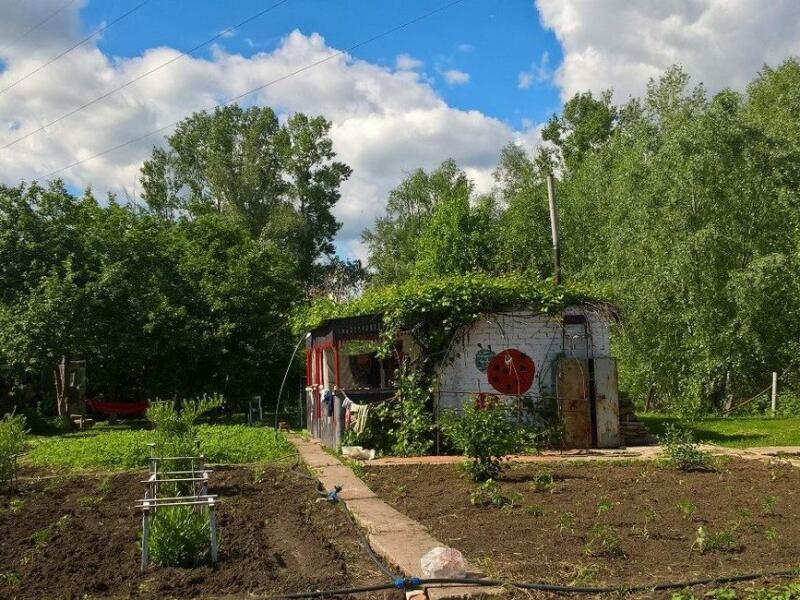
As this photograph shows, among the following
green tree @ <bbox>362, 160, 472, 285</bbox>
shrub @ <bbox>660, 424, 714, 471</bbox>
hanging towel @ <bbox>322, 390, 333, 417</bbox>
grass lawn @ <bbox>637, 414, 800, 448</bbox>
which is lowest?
grass lawn @ <bbox>637, 414, 800, 448</bbox>

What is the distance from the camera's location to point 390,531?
7016 millimetres

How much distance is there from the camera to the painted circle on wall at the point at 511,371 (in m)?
14.3

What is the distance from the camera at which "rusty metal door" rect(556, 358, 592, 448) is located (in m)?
14.1

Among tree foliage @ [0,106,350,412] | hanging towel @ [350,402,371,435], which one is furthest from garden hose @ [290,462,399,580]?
tree foliage @ [0,106,350,412]

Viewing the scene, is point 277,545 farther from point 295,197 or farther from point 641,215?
point 295,197

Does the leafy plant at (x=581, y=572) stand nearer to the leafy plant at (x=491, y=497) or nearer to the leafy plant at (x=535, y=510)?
the leafy plant at (x=535, y=510)

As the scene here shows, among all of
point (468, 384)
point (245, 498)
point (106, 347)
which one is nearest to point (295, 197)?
point (106, 347)

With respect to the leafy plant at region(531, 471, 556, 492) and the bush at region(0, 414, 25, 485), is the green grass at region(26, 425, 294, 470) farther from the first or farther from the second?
the leafy plant at region(531, 471, 556, 492)

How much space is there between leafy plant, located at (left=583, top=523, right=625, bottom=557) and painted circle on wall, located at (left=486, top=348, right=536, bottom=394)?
24.8 ft

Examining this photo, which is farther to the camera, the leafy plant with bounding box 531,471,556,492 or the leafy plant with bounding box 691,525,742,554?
the leafy plant with bounding box 531,471,556,492

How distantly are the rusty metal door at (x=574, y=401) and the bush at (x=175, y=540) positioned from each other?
29.2ft

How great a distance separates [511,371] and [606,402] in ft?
5.76

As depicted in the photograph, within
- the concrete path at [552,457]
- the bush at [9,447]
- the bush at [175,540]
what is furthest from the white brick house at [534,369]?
the bush at [175,540]

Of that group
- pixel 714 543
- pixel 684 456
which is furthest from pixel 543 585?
pixel 684 456
